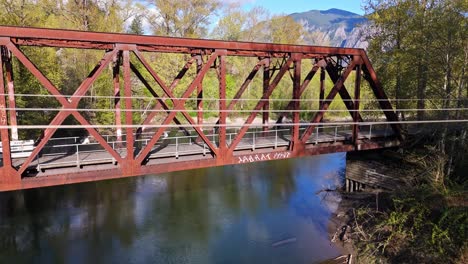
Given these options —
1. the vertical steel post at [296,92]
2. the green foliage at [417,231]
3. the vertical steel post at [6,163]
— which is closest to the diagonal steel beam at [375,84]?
the vertical steel post at [296,92]

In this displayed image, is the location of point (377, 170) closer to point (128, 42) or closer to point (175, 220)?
point (175, 220)

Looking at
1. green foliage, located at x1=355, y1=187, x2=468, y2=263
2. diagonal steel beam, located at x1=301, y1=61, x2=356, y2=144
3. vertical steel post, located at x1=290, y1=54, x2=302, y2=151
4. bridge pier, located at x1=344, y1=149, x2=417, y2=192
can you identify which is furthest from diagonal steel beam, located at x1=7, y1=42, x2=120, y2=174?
bridge pier, located at x1=344, y1=149, x2=417, y2=192

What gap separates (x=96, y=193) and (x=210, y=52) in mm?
12979

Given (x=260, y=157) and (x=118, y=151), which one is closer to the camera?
(x=118, y=151)

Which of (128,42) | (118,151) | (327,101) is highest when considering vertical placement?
(128,42)

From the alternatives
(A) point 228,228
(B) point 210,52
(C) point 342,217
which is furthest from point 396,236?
(B) point 210,52

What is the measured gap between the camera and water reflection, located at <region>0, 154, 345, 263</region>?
579 inches

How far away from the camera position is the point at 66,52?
105ft

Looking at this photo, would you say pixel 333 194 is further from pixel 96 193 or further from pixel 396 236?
pixel 96 193

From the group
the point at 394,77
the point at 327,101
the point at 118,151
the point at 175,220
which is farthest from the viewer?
the point at 394,77

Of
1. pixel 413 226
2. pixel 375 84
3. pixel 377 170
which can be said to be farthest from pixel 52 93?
pixel 377 170

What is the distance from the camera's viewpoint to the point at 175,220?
58.0ft

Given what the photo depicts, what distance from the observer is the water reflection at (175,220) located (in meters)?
14.7

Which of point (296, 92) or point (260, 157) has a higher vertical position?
point (296, 92)
